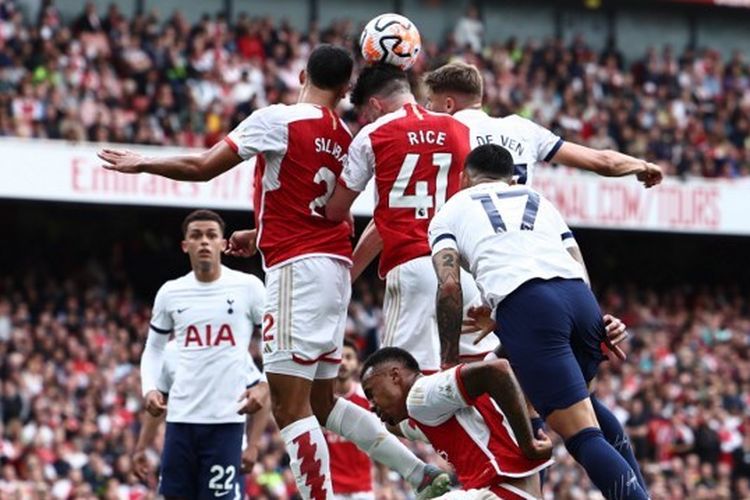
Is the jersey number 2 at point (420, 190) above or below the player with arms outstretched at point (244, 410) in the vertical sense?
above

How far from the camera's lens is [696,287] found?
1302 inches

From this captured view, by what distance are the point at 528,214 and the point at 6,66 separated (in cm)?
1696

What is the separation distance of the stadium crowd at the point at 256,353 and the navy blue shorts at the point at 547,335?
8478 mm

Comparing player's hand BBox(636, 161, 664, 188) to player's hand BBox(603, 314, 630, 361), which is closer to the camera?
player's hand BBox(603, 314, 630, 361)

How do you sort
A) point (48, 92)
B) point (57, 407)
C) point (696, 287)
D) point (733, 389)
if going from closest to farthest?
point (57, 407) → point (48, 92) → point (733, 389) → point (696, 287)

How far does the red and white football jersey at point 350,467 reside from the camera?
13398 millimetres

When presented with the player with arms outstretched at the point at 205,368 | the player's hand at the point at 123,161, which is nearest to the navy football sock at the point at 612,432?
the player's hand at the point at 123,161

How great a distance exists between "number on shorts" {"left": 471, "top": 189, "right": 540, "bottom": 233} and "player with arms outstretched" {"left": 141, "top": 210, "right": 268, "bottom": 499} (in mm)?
3493

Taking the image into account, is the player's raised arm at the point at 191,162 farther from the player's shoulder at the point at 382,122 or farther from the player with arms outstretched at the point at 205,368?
the player with arms outstretched at the point at 205,368

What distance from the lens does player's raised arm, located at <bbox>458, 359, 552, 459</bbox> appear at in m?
8.54

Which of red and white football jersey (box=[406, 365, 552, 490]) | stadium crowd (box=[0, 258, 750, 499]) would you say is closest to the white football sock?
red and white football jersey (box=[406, 365, 552, 490])

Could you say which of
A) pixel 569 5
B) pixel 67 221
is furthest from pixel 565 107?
pixel 67 221

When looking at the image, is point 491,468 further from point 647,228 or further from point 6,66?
point 647,228

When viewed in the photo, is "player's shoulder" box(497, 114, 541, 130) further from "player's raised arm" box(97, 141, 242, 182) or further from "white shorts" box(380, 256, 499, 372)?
"player's raised arm" box(97, 141, 242, 182)
